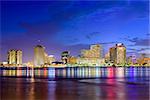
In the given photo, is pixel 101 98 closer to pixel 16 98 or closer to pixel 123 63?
pixel 16 98

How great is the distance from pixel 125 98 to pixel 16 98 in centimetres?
524

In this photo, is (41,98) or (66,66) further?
(66,66)

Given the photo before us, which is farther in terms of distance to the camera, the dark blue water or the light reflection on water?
the light reflection on water

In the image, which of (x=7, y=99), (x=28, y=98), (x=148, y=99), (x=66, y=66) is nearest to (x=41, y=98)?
(x=28, y=98)

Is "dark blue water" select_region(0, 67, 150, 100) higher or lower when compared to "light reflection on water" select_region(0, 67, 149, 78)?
higher

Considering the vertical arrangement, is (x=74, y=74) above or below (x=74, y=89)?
below

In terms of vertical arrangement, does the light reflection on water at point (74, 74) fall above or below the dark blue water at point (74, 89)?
below

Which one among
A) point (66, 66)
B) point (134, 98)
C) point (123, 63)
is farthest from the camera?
point (66, 66)

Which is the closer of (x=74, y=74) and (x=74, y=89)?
(x=74, y=89)

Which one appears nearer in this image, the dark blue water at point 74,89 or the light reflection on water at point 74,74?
the dark blue water at point 74,89

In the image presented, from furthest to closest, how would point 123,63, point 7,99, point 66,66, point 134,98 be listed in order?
point 66,66 < point 123,63 < point 134,98 < point 7,99

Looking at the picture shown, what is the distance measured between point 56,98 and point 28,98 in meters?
1.36

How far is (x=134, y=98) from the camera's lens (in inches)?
637

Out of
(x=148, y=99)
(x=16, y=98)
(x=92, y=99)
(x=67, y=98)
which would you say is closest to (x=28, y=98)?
(x=16, y=98)
